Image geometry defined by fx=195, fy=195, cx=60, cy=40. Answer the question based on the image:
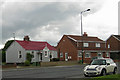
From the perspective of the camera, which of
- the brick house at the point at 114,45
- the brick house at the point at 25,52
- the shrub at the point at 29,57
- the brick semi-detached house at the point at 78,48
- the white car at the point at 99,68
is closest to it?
the white car at the point at 99,68

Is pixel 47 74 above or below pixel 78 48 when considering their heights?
below

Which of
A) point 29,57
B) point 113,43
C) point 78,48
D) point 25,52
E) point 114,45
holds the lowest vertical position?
point 29,57

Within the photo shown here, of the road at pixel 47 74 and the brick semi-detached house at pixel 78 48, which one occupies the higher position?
the brick semi-detached house at pixel 78 48

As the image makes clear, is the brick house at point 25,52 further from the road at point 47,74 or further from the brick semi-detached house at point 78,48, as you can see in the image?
the road at point 47,74

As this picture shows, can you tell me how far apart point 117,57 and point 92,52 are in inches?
383

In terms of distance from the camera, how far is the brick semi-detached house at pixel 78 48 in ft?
175

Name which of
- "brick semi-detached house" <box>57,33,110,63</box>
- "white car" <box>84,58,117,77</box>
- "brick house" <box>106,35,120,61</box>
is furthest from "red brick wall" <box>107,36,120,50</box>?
"white car" <box>84,58,117,77</box>

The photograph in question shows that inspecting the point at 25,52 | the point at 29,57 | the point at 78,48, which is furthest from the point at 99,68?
the point at 78,48

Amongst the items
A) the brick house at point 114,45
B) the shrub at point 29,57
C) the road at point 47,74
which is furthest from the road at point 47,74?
the brick house at point 114,45

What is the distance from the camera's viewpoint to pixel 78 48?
2092 inches

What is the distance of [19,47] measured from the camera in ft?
140

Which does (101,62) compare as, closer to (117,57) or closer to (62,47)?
(62,47)

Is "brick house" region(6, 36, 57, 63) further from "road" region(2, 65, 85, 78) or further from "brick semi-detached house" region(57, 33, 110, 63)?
"road" region(2, 65, 85, 78)

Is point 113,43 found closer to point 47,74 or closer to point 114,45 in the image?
point 114,45
